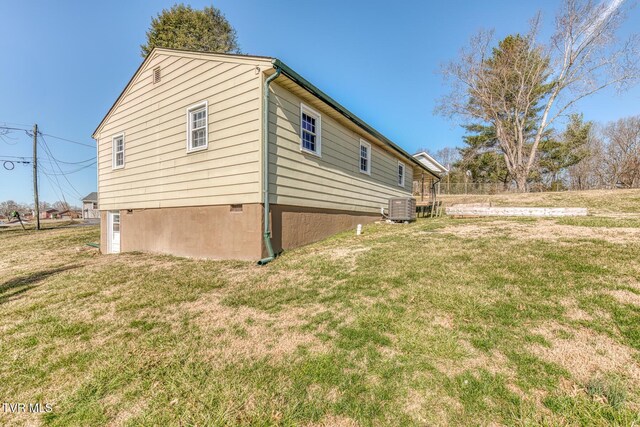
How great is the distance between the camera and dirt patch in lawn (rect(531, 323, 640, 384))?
219 cm

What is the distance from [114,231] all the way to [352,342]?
11459mm

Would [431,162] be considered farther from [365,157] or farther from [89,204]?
[89,204]

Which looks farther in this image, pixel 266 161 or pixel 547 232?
pixel 547 232

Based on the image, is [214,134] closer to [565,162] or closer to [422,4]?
[422,4]

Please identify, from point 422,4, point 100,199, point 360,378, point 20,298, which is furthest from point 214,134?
point 422,4

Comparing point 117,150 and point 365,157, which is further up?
point 117,150

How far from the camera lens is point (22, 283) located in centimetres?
575

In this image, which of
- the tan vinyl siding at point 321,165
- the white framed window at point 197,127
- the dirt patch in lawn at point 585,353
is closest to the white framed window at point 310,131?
the tan vinyl siding at point 321,165

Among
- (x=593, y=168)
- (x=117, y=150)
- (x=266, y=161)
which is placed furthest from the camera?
(x=593, y=168)

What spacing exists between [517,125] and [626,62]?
6085mm

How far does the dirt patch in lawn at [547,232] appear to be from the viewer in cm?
545

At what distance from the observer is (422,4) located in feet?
36.2

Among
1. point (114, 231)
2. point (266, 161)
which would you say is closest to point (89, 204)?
point (114, 231)

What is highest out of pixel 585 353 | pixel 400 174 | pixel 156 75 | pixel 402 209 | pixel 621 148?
pixel 621 148
